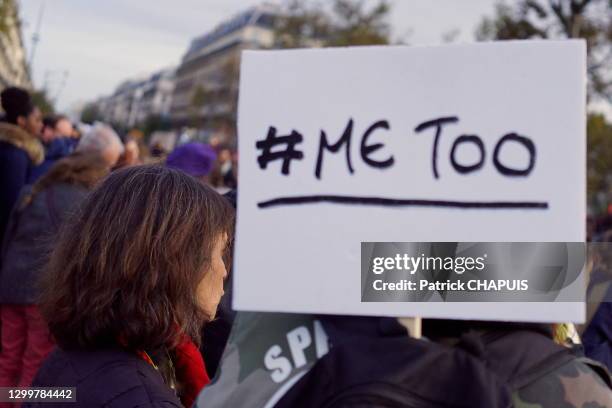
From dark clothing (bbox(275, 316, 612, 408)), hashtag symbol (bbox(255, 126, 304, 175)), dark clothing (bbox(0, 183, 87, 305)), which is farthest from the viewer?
dark clothing (bbox(0, 183, 87, 305))

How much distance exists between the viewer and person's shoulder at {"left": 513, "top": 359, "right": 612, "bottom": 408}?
0.96m

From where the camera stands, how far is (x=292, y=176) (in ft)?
3.70

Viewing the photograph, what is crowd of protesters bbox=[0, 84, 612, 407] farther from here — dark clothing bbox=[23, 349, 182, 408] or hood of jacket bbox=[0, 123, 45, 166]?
hood of jacket bbox=[0, 123, 45, 166]

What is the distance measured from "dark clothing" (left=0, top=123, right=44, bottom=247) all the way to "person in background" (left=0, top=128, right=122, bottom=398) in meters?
0.75

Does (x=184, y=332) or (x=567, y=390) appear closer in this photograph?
(x=567, y=390)

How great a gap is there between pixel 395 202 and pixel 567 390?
364 mm

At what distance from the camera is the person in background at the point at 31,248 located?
136 inches

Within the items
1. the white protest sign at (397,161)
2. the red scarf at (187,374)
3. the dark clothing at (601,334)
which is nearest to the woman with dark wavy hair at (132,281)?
the red scarf at (187,374)

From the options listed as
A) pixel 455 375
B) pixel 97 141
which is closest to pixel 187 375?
pixel 455 375

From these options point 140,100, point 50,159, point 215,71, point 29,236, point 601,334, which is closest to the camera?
point 601,334

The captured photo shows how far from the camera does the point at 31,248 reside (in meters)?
3.54

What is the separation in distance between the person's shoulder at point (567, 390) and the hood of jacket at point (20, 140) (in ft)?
13.3

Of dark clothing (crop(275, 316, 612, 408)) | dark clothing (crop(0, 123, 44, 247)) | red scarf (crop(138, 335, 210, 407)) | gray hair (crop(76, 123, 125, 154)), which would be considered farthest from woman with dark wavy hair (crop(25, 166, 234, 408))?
dark clothing (crop(0, 123, 44, 247))

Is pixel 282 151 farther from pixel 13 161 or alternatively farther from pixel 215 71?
pixel 215 71
